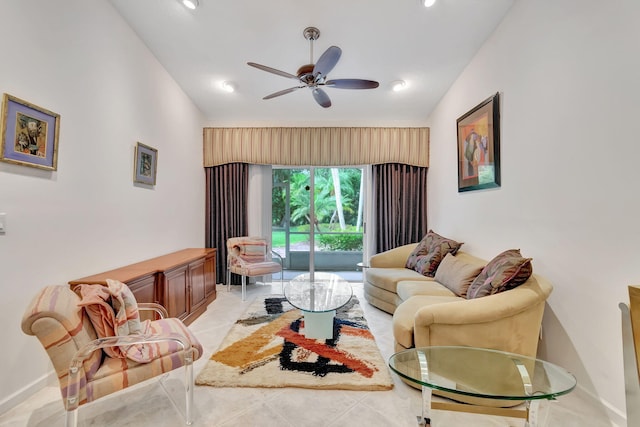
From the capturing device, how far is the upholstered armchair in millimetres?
1403

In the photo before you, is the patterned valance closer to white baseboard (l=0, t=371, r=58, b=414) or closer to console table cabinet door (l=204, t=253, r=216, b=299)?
console table cabinet door (l=204, t=253, r=216, b=299)

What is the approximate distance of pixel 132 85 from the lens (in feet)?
9.64

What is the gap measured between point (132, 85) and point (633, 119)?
3.89 m

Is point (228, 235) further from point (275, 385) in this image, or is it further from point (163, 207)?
point (275, 385)

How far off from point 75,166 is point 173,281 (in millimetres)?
1287

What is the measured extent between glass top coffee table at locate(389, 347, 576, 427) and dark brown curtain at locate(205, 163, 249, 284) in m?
3.85

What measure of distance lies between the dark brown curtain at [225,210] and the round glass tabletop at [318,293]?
5.88ft

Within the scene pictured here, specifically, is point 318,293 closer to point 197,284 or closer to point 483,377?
point 197,284

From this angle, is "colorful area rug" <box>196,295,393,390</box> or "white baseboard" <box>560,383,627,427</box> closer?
"white baseboard" <box>560,383,627,427</box>

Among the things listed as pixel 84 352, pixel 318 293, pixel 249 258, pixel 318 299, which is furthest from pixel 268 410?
pixel 249 258

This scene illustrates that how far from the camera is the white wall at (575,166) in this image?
1622 millimetres

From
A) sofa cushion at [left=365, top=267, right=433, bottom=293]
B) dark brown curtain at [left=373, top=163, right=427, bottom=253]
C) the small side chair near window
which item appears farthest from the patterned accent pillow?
the small side chair near window

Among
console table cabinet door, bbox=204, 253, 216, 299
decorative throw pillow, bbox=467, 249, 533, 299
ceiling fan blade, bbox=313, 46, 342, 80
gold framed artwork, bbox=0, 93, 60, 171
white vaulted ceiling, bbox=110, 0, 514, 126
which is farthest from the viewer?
console table cabinet door, bbox=204, 253, 216, 299

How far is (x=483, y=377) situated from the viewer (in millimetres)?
1553
